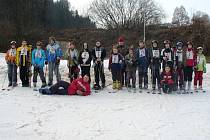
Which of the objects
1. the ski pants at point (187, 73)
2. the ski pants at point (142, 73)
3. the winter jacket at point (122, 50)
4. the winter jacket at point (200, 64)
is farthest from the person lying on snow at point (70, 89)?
the winter jacket at point (200, 64)

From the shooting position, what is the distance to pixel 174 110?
10.8 m

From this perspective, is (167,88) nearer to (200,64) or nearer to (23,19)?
(200,64)

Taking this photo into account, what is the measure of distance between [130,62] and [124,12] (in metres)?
47.3

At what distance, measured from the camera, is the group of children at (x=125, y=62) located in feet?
46.9

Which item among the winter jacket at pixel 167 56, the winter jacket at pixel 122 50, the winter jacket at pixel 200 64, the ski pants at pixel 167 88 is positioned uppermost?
the winter jacket at pixel 122 50

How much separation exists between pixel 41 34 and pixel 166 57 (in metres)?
36.2

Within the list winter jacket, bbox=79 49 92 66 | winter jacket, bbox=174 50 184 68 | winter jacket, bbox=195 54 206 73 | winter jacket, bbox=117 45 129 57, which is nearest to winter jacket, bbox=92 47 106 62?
winter jacket, bbox=79 49 92 66

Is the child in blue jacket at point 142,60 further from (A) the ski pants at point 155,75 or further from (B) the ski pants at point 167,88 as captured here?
(B) the ski pants at point 167,88

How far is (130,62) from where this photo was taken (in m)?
14.4

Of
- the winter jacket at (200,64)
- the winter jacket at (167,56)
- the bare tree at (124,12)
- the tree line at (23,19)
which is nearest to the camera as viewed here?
the winter jacket at (167,56)

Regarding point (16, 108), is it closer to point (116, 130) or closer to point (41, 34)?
point (116, 130)

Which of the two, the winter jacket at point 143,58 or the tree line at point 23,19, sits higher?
the tree line at point 23,19

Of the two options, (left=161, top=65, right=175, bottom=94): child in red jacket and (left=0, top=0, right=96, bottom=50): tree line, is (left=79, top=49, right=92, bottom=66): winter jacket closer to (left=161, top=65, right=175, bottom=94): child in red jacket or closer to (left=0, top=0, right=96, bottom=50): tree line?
(left=161, top=65, right=175, bottom=94): child in red jacket

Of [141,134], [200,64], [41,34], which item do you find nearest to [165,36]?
[41,34]
